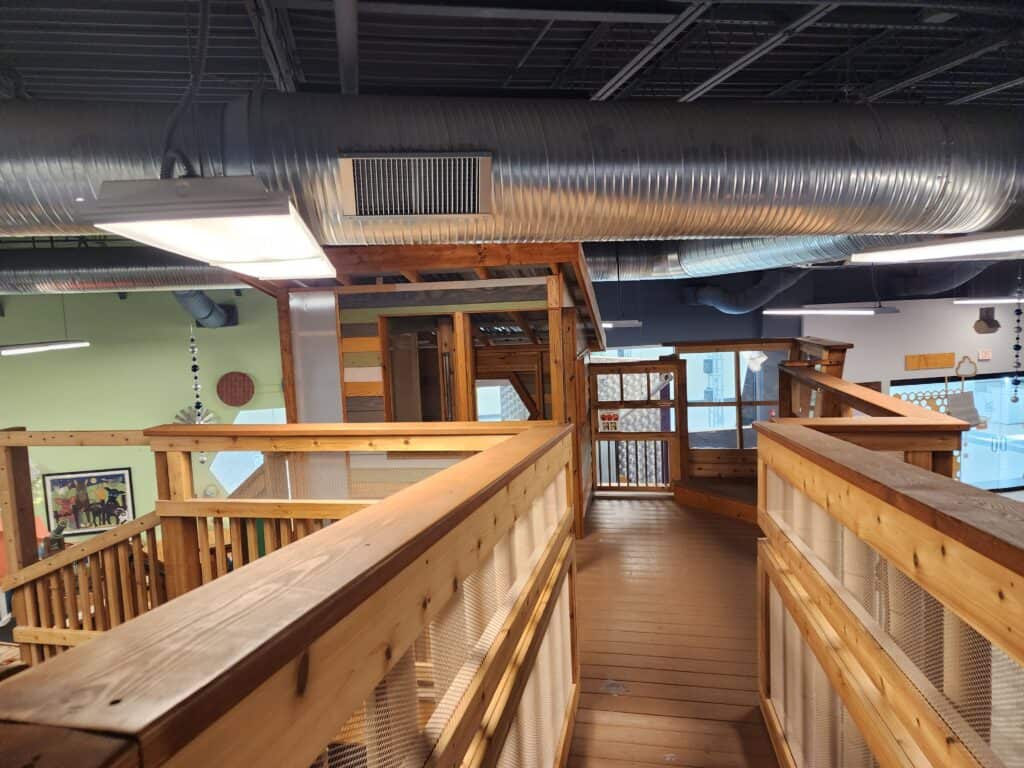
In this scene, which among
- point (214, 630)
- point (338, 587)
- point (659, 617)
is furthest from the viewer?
point (659, 617)

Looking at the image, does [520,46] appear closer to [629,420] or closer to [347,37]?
[347,37]

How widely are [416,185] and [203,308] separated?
244 inches

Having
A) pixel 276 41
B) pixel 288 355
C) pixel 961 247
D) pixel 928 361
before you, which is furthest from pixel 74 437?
pixel 928 361

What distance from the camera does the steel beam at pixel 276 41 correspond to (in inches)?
93.0

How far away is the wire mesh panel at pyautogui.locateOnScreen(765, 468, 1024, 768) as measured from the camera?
37.2 inches

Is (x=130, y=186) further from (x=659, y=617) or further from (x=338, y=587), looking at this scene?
(x=659, y=617)

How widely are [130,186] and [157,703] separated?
1579 millimetres

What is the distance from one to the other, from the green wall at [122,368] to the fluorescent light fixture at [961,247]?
7777mm

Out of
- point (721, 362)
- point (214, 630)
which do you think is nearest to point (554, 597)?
point (214, 630)

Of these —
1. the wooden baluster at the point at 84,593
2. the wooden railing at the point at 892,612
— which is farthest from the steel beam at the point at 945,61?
the wooden baluster at the point at 84,593

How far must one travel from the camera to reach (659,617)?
11.4 feet

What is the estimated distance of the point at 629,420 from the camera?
244 inches

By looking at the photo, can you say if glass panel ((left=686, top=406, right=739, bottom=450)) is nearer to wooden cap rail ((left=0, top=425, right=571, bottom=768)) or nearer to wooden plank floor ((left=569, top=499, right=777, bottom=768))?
wooden plank floor ((left=569, top=499, right=777, bottom=768))

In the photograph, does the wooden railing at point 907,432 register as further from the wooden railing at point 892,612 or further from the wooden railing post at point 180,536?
the wooden railing post at point 180,536
